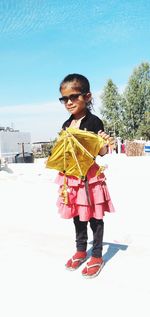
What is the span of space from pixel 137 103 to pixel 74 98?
161ft

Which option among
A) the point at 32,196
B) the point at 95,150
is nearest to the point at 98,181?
the point at 95,150

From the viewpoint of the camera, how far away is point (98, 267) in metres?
2.29

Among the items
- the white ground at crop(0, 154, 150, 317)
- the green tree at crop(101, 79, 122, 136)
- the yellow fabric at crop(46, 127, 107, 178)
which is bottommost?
the white ground at crop(0, 154, 150, 317)

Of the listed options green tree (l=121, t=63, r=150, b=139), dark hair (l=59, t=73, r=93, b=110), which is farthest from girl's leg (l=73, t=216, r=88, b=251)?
green tree (l=121, t=63, r=150, b=139)

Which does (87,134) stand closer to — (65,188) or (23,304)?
(65,188)

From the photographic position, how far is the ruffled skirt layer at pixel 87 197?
7.41 ft

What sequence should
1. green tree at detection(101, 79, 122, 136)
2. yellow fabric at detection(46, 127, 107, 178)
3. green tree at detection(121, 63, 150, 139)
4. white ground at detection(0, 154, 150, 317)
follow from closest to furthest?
white ground at detection(0, 154, 150, 317) < yellow fabric at detection(46, 127, 107, 178) < green tree at detection(121, 63, 150, 139) < green tree at detection(101, 79, 122, 136)

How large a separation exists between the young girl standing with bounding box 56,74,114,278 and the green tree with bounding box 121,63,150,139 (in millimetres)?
48009

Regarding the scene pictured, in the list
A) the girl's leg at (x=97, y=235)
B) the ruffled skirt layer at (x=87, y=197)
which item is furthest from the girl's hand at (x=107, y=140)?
the girl's leg at (x=97, y=235)

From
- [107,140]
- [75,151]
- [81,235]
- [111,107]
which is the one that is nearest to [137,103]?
[111,107]

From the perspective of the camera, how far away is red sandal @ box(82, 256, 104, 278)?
222cm

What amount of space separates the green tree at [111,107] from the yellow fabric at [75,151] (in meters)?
48.8

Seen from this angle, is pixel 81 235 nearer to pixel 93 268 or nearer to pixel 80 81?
pixel 93 268

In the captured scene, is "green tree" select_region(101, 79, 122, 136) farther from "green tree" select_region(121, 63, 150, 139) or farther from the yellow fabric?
the yellow fabric
